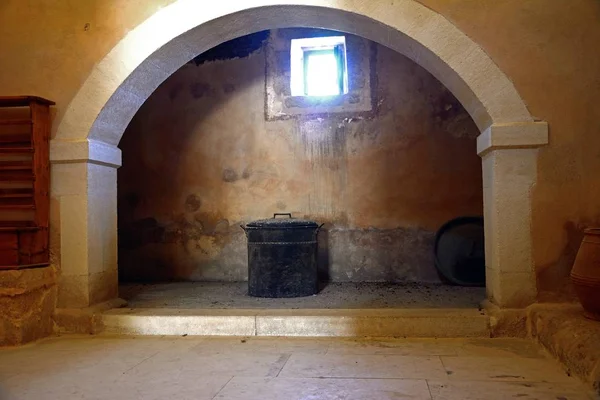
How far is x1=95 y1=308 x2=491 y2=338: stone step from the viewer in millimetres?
3451

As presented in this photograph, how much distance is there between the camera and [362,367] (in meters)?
2.83

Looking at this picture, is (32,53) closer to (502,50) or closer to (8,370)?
(8,370)

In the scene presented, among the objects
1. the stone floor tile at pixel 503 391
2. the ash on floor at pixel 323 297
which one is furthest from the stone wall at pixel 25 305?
the stone floor tile at pixel 503 391

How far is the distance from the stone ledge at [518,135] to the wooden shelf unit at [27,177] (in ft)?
11.5

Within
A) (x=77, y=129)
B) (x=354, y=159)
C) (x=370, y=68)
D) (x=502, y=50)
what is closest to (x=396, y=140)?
(x=354, y=159)

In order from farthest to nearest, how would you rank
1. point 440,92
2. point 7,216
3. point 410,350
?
1. point 440,92
2. point 7,216
3. point 410,350

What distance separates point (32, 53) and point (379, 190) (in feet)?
12.3

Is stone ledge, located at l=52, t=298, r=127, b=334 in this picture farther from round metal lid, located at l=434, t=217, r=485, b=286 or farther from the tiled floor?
round metal lid, located at l=434, t=217, r=485, b=286

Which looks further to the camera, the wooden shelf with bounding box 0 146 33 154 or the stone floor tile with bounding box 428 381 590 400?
the wooden shelf with bounding box 0 146 33 154

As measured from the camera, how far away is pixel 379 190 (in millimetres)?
5500

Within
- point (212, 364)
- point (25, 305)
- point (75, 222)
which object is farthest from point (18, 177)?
point (212, 364)

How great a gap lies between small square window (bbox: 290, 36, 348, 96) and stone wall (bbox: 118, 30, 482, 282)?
0.65ft

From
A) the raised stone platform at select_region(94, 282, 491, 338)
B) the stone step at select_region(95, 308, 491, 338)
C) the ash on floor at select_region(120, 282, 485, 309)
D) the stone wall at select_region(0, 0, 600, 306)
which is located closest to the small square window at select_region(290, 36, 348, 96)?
the stone wall at select_region(0, 0, 600, 306)

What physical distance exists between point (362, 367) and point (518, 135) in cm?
200
